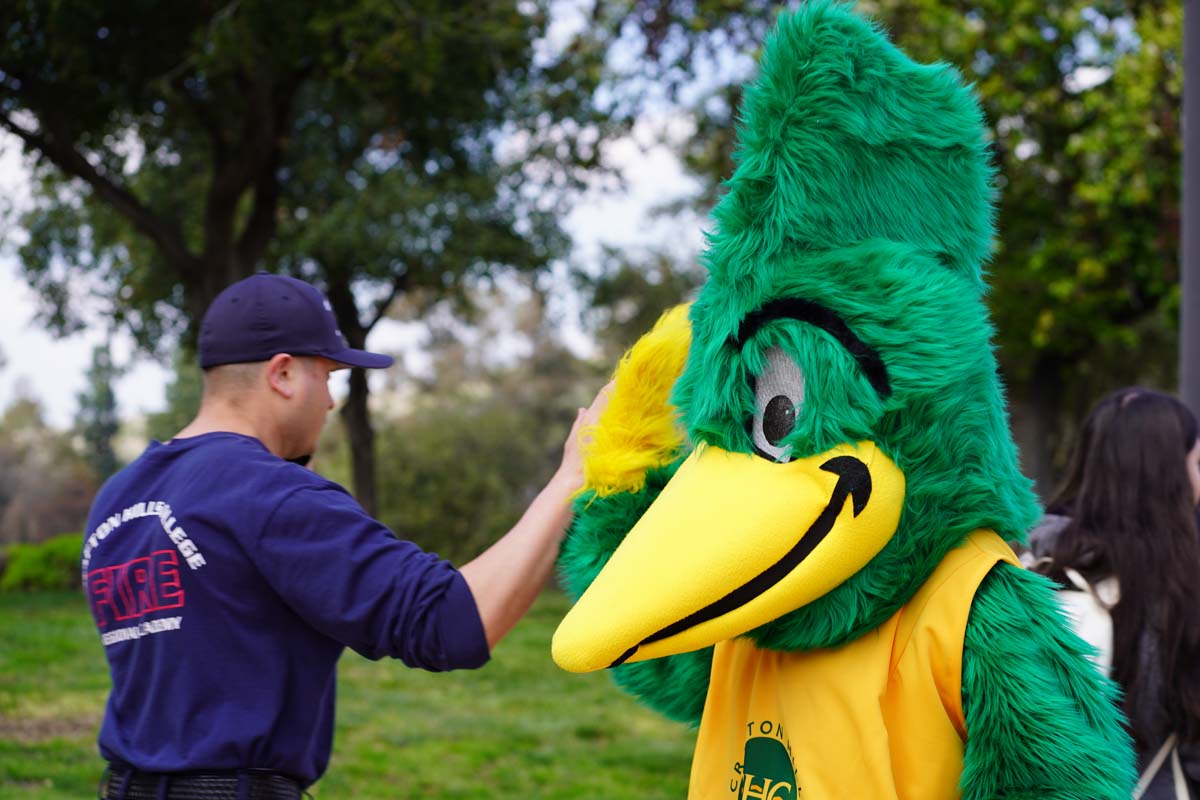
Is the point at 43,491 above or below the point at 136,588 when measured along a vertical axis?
above

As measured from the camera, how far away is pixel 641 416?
218cm

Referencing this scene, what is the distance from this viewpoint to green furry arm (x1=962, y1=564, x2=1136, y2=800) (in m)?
1.67

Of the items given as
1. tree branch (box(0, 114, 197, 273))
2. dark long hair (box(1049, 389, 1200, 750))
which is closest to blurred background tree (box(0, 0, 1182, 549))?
tree branch (box(0, 114, 197, 273))

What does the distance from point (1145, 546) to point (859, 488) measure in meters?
1.57

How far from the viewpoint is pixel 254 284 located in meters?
2.67

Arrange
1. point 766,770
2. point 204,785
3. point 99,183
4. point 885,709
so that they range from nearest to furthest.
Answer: point 885,709 < point 766,770 < point 204,785 < point 99,183

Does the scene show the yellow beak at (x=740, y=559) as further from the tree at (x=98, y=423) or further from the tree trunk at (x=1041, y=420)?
the tree at (x=98, y=423)

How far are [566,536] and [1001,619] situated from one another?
874mm

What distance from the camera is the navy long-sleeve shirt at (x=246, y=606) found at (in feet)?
7.16

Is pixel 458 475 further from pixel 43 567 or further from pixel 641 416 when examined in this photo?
pixel 641 416

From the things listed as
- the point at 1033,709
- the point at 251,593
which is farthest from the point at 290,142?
the point at 1033,709

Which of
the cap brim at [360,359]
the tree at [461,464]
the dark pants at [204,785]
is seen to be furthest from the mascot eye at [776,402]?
the tree at [461,464]

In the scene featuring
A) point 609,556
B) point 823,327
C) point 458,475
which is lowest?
point 609,556

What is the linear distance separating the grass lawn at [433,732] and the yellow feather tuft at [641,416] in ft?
14.2
